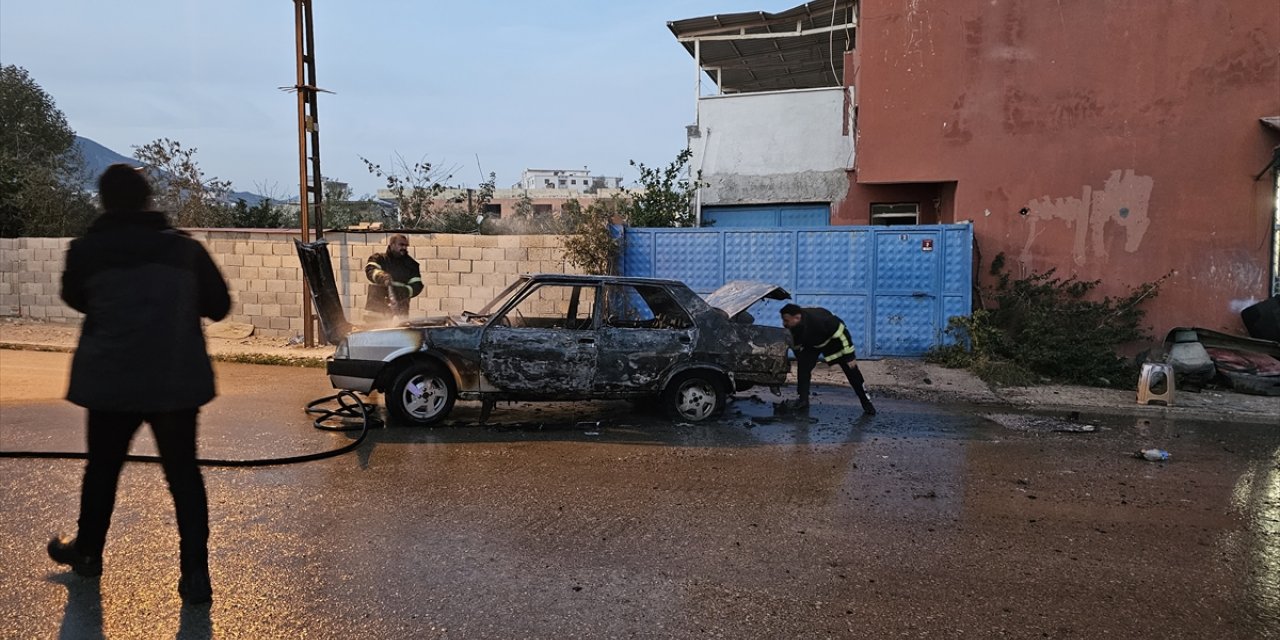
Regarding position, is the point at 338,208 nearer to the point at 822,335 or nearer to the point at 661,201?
the point at 661,201

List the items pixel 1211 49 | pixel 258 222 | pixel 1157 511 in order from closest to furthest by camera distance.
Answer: pixel 1157 511 < pixel 1211 49 < pixel 258 222

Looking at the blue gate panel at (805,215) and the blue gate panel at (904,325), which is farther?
the blue gate panel at (805,215)

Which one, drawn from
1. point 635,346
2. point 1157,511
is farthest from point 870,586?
point 635,346

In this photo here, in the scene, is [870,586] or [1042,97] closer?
[870,586]

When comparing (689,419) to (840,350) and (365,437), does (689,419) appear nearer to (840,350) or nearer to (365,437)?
(840,350)

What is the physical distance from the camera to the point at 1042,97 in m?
12.0

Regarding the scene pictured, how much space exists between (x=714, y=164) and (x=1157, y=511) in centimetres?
1096

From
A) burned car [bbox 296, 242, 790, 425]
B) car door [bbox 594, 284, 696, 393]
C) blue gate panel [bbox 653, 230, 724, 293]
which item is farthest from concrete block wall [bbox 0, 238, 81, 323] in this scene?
car door [bbox 594, 284, 696, 393]

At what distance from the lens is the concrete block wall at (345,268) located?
39.8 feet

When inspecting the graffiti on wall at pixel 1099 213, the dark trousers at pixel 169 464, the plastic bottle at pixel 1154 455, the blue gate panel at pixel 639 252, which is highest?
the graffiti on wall at pixel 1099 213

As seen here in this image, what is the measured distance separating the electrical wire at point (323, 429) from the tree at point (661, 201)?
735 centimetres

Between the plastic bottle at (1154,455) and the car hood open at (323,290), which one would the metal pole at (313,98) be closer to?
the car hood open at (323,290)

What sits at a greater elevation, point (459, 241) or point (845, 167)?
point (845, 167)

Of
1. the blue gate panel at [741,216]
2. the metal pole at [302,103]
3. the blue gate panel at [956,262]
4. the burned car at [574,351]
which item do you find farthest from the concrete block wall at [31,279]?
the blue gate panel at [956,262]
